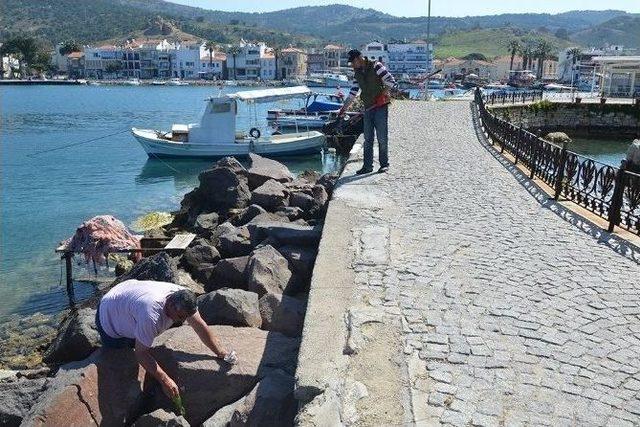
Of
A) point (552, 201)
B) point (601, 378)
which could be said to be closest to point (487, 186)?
point (552, 201)

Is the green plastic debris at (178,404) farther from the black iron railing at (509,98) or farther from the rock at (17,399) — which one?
the black iron railing at (509,98)

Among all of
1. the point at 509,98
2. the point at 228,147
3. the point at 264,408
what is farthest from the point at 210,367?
the point at 509,98

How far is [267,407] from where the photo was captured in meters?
4.82

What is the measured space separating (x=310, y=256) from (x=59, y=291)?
6.66 meters

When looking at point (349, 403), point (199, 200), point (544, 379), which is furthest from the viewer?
point (199, 200)

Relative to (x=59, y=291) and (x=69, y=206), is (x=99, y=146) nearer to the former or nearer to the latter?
(x=69, y=206)

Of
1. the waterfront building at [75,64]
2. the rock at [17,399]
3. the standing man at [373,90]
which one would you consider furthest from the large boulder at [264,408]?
the waterfront building at [75,64]

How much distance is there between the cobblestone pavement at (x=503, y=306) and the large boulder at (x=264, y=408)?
3.51ft

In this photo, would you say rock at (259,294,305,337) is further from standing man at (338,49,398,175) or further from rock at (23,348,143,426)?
standing man at (338,49,398,175)

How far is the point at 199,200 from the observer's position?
15969 mm

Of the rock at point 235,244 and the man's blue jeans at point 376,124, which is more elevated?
the man's blue jeans at point 376,124

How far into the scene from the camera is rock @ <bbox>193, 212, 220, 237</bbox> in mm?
12875

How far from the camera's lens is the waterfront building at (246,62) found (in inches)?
5886

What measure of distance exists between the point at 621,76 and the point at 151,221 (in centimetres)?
4139
